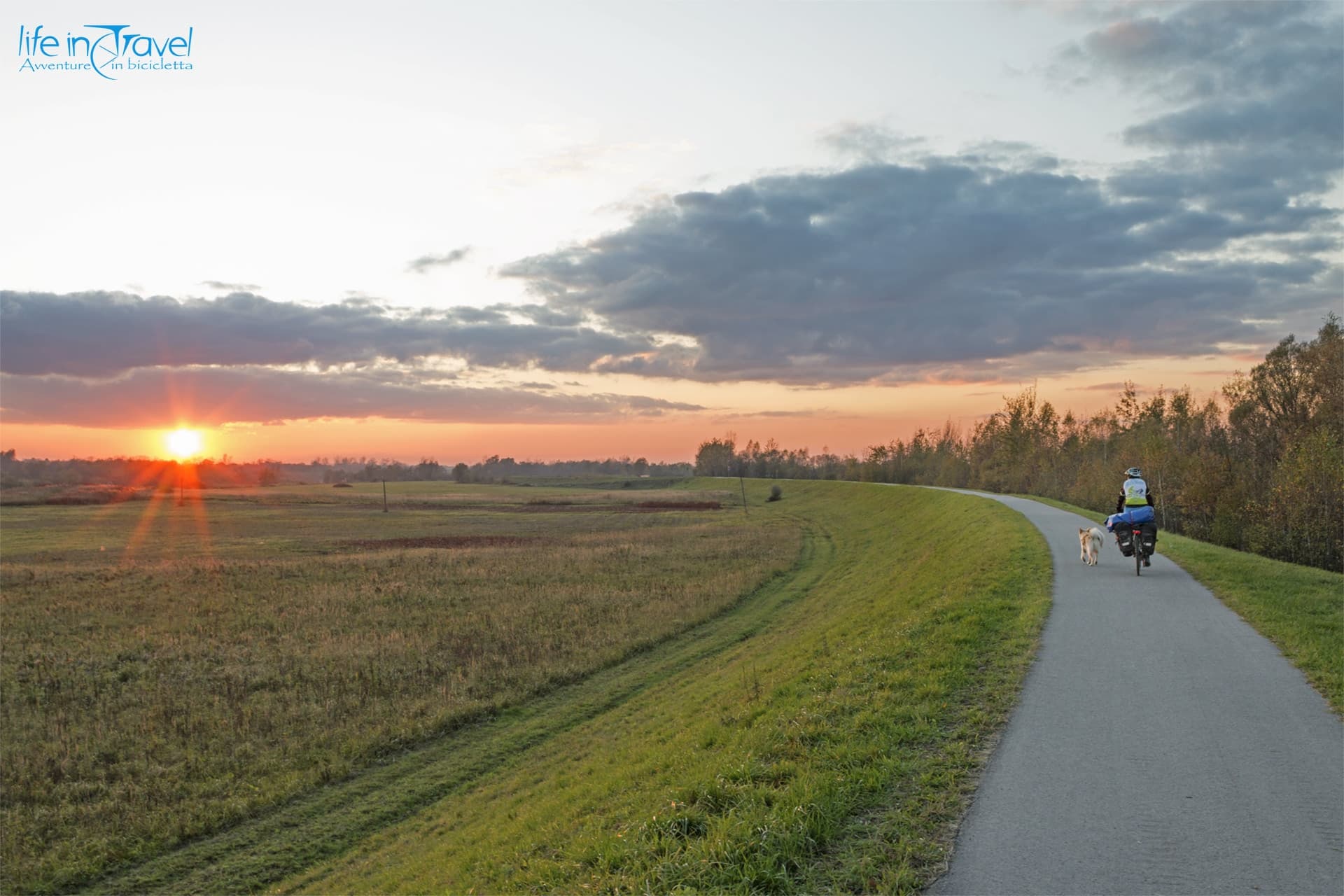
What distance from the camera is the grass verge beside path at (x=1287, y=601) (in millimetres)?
11625

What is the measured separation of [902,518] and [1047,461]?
4263 centimetres

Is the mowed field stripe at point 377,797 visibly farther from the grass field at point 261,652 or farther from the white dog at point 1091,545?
the white dog at point 1091,545

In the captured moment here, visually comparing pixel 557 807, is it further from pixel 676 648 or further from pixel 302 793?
pixel 676 648

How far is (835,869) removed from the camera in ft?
21.2

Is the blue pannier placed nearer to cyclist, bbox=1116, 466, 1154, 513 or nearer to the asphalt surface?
cyclist, bbox=1116, 466, 1154, 513

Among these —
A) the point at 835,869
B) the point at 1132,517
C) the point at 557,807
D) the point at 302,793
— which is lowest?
the point at 302,793

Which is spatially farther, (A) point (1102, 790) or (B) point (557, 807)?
(B) point (557, 807)

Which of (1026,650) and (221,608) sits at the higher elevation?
(1026,650)

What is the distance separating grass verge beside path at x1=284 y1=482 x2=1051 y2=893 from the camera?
6.81 m

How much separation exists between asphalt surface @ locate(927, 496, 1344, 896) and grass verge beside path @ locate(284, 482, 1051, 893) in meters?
0.47

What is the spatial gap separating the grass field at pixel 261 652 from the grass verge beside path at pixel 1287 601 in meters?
15.4

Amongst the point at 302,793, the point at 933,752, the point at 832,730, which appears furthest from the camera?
the point at 302,793

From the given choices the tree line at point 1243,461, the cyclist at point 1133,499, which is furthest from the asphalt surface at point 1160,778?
the tree line at point 1243,461

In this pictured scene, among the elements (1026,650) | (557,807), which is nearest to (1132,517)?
(1026,650)
